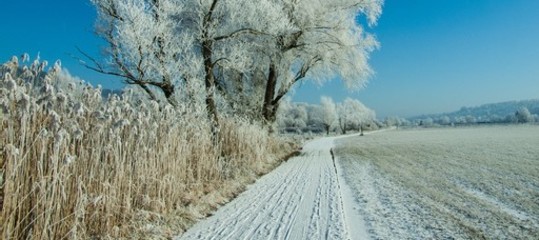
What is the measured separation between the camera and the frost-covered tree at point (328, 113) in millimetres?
122000

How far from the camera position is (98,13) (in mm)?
14102

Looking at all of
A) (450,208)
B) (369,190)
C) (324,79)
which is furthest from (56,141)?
(324,79)

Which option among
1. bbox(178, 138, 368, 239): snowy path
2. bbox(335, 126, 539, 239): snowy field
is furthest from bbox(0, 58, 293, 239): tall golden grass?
bbox(335, 126, 539, 239): snowy field

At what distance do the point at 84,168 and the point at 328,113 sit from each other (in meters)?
120

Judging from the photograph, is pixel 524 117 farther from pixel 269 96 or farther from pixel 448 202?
pixel 448 202

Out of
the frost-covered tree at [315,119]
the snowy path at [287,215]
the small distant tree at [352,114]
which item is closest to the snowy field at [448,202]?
the snowy path at [287,215]

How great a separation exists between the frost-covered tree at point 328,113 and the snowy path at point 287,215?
4383 inches

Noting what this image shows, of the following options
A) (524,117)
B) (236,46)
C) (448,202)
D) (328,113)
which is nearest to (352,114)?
(328,113)

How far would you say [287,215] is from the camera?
7363 mm

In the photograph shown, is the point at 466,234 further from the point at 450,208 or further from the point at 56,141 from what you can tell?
the point at 56,141

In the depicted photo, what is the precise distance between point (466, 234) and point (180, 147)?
4612 millimetres

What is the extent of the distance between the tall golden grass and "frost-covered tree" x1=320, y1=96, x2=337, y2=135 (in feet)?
374

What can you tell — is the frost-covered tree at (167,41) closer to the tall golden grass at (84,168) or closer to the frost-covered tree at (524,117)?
the tall golden grass at (84,168)

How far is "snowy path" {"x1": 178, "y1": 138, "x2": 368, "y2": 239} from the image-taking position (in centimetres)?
621
